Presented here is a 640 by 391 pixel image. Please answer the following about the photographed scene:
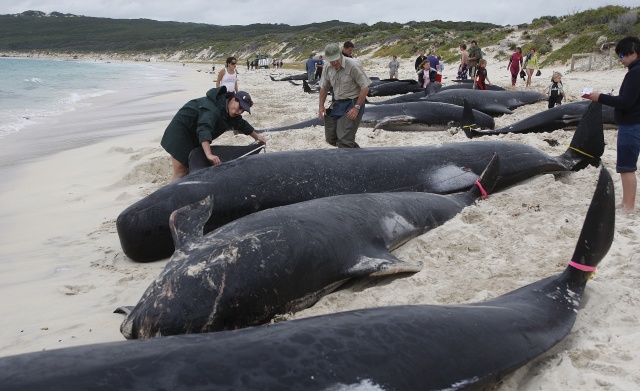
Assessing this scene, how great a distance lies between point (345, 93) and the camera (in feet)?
25.5

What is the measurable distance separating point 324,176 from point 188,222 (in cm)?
188

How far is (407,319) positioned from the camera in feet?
9.45

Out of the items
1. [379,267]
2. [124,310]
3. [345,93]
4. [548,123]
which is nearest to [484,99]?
[548,123]

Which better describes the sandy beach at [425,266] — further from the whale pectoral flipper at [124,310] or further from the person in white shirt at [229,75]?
the person in white shirt at [229,75]

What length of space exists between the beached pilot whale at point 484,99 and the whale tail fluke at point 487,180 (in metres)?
6.67

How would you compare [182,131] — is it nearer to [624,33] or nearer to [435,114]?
[435,114]

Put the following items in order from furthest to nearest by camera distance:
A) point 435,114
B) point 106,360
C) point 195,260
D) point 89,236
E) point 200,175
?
point 435,114 < point 89,236 < point 200,175 < point 195,260 < point 106,360

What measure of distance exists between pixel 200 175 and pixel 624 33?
23675 millimetres

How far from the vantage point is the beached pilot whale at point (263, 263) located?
3.58 meters

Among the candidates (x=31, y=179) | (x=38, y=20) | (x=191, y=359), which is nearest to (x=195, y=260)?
(x=191, y=359)

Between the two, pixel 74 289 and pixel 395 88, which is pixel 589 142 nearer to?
pixel 74 289

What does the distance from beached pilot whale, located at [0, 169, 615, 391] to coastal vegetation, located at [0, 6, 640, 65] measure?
22.8 metres

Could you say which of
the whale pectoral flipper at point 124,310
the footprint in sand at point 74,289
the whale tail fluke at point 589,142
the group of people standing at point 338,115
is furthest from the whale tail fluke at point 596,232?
the footprint in sand at point 74,289

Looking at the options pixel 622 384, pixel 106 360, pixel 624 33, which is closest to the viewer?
pixel 106 360
